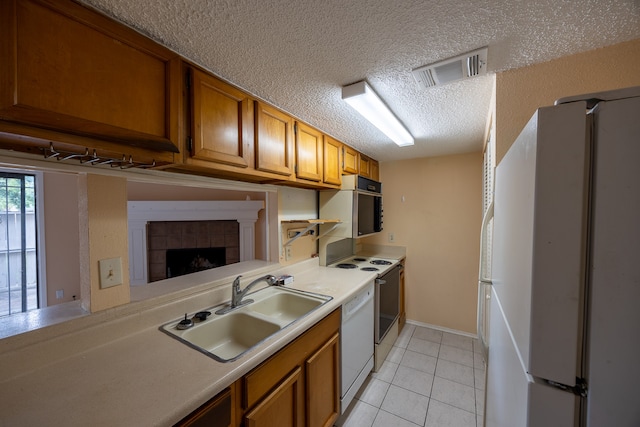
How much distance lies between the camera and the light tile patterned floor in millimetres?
1670

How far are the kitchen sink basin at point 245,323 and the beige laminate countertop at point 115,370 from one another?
0.09m

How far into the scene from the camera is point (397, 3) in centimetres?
80

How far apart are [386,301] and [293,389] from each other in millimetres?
1396

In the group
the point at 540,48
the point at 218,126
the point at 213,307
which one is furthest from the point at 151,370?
the point at 540,48

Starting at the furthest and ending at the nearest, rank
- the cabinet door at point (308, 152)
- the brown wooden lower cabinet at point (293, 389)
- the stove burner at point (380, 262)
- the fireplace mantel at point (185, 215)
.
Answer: the fireplace mantel at point (185, 215) → the stove burner at point (380, 262) → the cabinet door at point (308, 152) → the brown wooden lower cabinet at point (293, 389)

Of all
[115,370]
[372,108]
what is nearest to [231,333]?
[115,370]

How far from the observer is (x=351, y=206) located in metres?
2.20

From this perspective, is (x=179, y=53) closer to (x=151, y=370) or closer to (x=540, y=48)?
(x=151, y=370)

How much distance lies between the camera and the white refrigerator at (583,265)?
377mm

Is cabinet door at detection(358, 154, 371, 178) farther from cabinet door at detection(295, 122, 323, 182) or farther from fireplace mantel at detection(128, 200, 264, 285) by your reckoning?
fireplace mantel at detection(128, 200, 264, 285)

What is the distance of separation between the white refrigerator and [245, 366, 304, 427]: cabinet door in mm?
917

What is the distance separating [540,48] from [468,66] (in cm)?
26

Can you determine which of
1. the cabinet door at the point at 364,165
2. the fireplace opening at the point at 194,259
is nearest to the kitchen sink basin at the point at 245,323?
the cabinet door at the point at 364,165

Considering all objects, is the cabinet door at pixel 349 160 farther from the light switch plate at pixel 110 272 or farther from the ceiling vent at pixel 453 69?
the light switch plate at pixel 110 272
